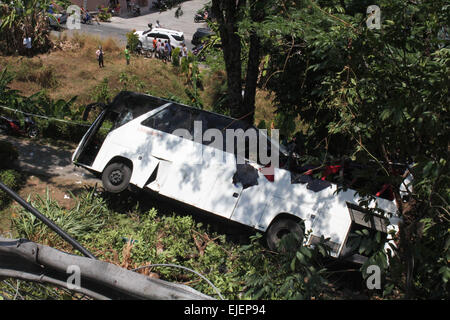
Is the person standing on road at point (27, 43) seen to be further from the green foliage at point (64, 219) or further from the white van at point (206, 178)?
the green foliage at point (64, 219)

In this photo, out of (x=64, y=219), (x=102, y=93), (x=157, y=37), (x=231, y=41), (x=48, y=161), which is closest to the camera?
(x=64, y=219)

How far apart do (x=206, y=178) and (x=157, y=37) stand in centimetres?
1888

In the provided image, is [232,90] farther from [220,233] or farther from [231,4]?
[220,233]

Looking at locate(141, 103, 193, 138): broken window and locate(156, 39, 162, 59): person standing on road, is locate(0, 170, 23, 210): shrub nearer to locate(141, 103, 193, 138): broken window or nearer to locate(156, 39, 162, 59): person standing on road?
locate(141, 103, 193, 138): broken window

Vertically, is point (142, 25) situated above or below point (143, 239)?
above

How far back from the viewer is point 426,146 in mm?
3660

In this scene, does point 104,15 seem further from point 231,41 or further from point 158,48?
point 231,41

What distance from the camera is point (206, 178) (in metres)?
7.44

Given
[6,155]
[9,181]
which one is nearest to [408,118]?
[9,181]

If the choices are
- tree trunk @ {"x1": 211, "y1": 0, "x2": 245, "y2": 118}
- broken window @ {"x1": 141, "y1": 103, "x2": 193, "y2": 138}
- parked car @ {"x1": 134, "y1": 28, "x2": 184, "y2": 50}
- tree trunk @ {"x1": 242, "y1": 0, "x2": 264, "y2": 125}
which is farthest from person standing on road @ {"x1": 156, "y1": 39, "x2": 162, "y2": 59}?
broken window @ {"x1": 141, "y1": 103, "x2": 193, "y2": 138}

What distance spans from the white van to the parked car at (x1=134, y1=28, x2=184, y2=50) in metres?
16.2

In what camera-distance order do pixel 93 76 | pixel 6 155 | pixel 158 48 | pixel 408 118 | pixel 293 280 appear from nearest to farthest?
pixel 293 280 < pixel 408 118 < pixel 6 155 < pixel 93 76 < pixel 158 48

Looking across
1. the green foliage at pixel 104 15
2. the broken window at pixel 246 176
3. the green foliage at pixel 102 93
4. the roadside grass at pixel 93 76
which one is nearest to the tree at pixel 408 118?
the broken window at pixel 246 176

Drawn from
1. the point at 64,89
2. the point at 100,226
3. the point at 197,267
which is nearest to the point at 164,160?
the point at 100,226
